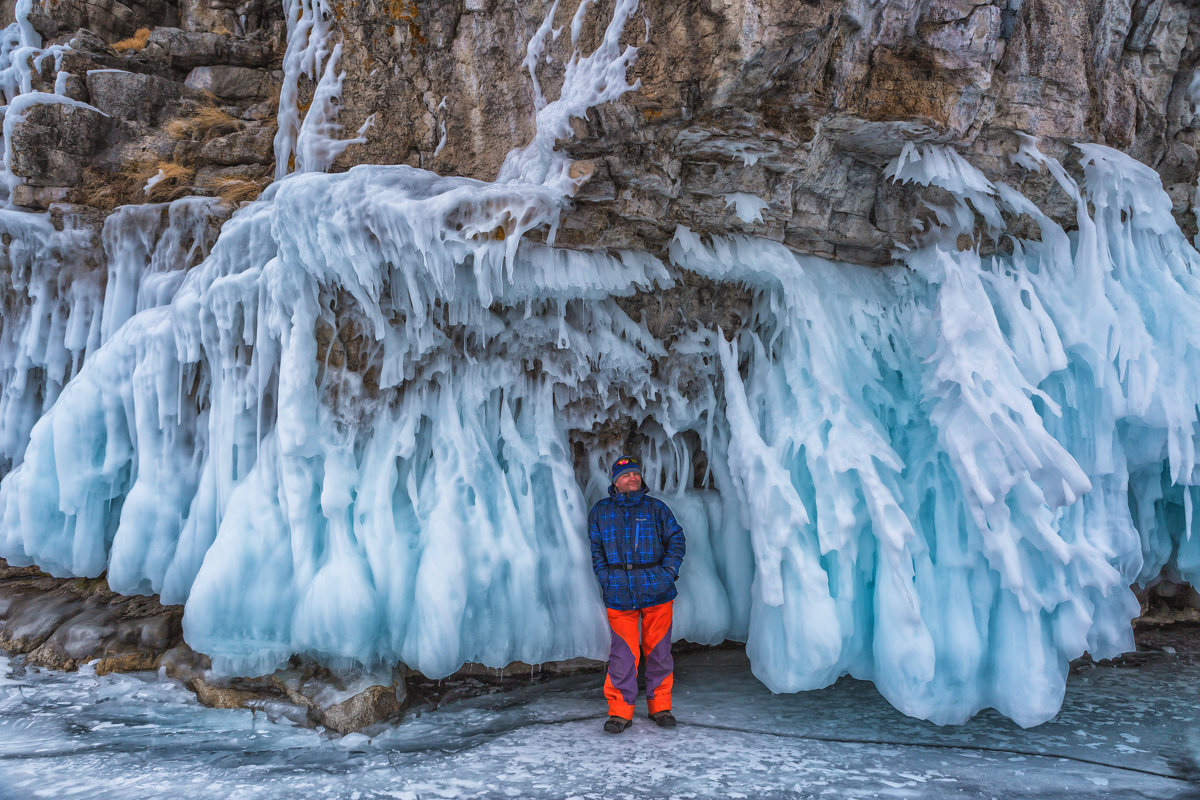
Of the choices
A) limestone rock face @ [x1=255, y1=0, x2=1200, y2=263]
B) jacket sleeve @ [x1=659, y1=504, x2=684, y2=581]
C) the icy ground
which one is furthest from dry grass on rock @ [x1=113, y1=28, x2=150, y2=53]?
jacket sleeve @ [x1=659, y1=504, x2=684, y2=581]

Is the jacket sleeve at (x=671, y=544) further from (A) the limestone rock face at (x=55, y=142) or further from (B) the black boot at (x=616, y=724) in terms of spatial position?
(A) the limestone rock face at (x=55, y=142)

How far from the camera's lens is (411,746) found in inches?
178

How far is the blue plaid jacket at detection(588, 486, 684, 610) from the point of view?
490cm

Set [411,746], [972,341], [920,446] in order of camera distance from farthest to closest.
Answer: [920,446] < [972,341] < [411,746]

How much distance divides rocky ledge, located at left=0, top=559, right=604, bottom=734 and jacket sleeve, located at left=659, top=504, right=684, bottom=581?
5.12 ft

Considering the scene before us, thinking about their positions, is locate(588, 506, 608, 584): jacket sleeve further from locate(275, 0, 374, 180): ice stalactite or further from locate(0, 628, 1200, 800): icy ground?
locate(275, 0, 374, 180): ice stalactite

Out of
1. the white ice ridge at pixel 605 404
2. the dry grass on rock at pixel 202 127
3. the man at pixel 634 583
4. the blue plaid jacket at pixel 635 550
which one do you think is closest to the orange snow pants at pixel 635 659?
the man at pixel 634 583

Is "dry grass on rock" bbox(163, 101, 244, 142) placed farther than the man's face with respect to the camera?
Yes

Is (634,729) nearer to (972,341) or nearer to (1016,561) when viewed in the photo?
(1016,561)

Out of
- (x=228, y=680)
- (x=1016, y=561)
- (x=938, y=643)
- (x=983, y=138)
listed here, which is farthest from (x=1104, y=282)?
(x=228, y=680)

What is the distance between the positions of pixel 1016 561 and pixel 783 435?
5.60 feet

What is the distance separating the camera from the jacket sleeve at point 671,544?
5.00m

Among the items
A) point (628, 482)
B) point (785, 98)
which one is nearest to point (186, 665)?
point (628, 482)

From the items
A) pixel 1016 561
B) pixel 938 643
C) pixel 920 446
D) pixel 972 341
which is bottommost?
pixel 938 643
